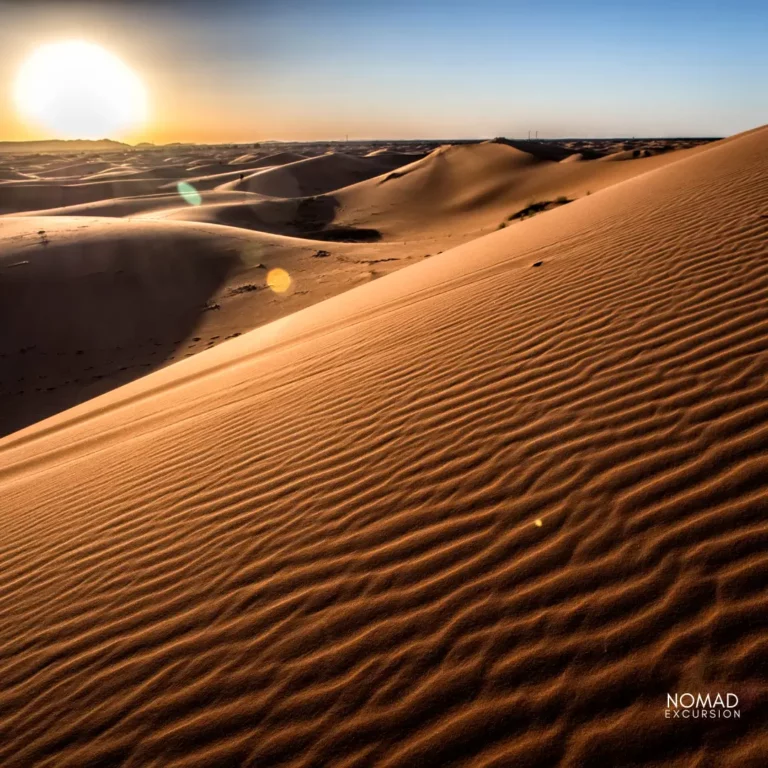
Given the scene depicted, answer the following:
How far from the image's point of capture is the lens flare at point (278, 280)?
1490 centimetres

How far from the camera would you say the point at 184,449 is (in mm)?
4672

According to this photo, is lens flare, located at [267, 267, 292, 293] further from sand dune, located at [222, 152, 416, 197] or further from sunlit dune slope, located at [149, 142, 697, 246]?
sand dune, located at [222, 152, 416, 197]

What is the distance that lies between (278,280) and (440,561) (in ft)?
45.5

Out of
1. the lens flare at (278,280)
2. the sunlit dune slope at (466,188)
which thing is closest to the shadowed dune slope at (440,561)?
the lens flare at (278,280)

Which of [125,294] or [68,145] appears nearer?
[125,294]

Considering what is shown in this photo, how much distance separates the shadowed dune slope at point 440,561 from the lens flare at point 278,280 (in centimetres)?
1011

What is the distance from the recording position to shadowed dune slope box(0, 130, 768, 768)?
1.91 metres

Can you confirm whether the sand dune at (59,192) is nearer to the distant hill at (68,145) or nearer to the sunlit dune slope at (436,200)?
the sunlit dune slope at (436,200)

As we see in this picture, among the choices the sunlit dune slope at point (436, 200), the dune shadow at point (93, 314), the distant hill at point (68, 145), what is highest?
the distant hill at point (68, 145)

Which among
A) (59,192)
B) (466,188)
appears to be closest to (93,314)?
(466,188)

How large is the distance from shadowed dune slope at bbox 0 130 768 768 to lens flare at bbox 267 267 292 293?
10.1m

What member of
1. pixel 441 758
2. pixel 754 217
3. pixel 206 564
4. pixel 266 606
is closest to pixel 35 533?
pixel 206 564

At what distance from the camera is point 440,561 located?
2.54 m

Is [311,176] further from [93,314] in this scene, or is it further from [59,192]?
[93,314]
